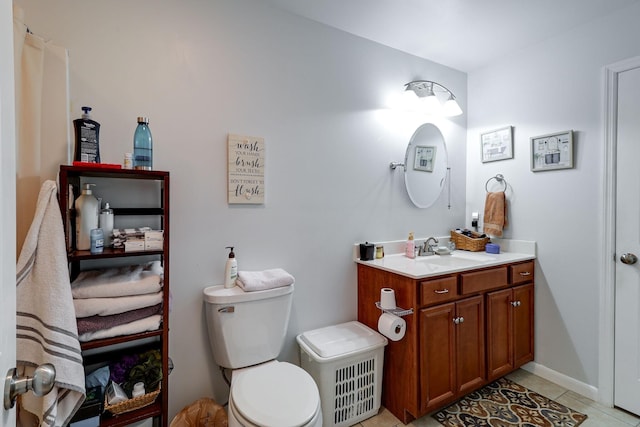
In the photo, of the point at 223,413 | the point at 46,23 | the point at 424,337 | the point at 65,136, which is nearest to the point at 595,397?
the point at 424,337

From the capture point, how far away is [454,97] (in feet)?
8.19

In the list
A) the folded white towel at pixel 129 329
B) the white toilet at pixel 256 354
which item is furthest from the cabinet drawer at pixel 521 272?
the folded white towel at pixel 129 329

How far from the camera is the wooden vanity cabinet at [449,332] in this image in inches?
63.4

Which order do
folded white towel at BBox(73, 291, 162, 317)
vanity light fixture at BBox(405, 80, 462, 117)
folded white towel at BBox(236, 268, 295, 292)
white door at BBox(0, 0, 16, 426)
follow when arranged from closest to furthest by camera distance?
1. white door at BBox(0, 0, 16, 426)
2. folded white towel at BBox(73, 291, 162, 317)
3. folded white towel at BBox(236, 268, 295, 292)
4. vanity light fixture at BBox(405, 80, 462, 117)

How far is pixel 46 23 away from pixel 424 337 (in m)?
2.34

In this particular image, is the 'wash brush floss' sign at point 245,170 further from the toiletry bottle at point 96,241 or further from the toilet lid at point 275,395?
the toilet lid at point 275,395

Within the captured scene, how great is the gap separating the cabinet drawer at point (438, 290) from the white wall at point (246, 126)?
56 cm

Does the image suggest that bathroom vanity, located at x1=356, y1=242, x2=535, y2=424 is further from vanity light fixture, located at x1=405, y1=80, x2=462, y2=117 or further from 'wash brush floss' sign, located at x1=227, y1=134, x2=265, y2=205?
vanity light fixture, located at x1=405, y1=80, x2=462, y2=117

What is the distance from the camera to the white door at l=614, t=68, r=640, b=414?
1723mm

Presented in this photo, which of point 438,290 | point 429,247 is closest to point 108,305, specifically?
point 438,290

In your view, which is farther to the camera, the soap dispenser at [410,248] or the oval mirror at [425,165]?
the oval mirror at [425,165]

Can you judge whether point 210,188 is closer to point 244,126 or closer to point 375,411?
point 244,126

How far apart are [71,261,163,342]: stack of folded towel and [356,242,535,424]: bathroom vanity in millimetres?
1238

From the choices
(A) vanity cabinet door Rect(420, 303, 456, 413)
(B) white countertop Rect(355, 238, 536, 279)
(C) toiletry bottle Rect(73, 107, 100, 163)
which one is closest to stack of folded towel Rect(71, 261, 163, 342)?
(C) toiletry bottle Rect(73, 107, 100, 163)
